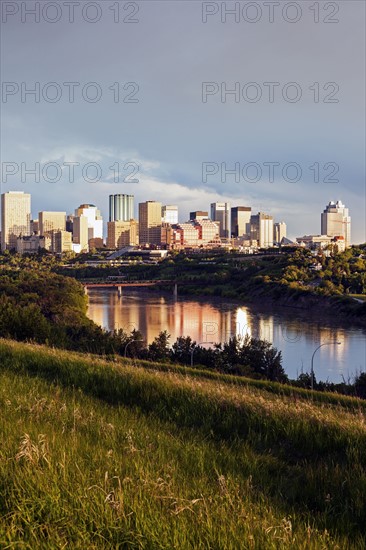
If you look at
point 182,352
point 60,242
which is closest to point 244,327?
point 182,352

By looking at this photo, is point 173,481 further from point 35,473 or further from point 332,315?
point 332,315

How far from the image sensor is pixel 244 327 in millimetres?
57594

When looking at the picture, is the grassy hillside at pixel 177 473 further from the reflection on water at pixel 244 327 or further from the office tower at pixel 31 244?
the office tower at pixel 31 244

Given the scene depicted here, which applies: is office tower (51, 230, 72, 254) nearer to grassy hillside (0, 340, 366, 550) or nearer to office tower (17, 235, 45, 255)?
office tower (17, 235, 45, 255)

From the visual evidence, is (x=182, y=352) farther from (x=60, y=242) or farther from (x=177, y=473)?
(x=60, y=242)

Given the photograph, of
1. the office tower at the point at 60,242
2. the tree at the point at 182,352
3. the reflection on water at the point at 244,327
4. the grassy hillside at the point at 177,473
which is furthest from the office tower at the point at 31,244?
the grassy hillside at the point at 177,473

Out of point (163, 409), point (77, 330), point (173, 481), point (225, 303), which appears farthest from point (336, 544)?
point (225, 303)

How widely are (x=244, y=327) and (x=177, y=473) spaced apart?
54.4 metres

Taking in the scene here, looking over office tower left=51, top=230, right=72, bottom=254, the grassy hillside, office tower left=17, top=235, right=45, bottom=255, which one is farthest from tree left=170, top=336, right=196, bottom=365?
office tower left=17, top=235, right=45, bottom=255

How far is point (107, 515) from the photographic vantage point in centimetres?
289

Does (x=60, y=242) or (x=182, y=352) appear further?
(x=60, y=242)

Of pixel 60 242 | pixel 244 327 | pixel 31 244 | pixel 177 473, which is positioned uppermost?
pixel 60 242

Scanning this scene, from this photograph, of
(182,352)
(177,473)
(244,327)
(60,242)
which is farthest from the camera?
(60,242)

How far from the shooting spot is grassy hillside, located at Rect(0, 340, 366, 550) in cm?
281
